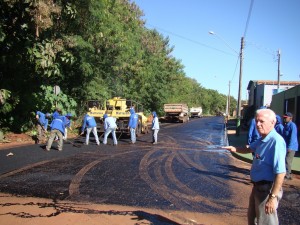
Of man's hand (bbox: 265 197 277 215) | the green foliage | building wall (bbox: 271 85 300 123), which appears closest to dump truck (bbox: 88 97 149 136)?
the green foliage

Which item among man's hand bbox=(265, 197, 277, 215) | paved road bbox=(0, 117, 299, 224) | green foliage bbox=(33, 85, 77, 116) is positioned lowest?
paved road bbox=(0, 117, 299, 224)

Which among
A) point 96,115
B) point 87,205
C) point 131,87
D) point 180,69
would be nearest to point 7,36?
point 96,115

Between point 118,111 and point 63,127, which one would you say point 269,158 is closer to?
point 63,127

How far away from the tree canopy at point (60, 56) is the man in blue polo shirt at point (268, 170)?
1056 cm

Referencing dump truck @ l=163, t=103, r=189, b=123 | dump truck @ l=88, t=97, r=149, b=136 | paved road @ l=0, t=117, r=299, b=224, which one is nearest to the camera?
Answer: paved road @ l=0, t=117, r=299, b=224

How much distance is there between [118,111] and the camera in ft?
68.7

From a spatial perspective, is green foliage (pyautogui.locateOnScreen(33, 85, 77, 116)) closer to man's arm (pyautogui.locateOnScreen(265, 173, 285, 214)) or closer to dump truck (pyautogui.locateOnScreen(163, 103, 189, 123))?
man's arm (pyautogui.locateOnScreen(265, 173, 285, 214))

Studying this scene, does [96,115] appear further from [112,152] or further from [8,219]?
[8,219]

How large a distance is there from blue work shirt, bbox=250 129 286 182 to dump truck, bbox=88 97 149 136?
16.2m

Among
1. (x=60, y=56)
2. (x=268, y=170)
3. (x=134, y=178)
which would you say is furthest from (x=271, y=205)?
(x=60, y=56)

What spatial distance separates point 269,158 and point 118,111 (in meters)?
17.4

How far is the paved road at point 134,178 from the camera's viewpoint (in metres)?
6.93

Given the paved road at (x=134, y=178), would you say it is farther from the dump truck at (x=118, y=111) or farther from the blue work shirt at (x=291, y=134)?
the dump truck at (x=118, y=111)

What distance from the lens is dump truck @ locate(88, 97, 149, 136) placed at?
67.5ft
